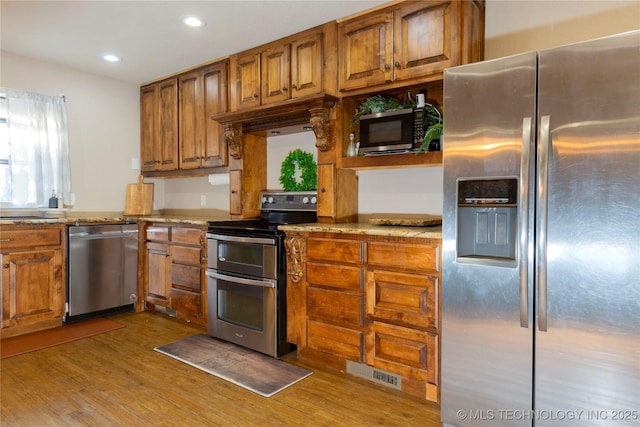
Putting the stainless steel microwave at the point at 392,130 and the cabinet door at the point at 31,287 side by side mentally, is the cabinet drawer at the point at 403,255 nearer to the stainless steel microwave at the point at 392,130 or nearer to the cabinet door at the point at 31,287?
the stainless steel microwave at the point at 392,130

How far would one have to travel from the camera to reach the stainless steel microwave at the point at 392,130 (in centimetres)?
248

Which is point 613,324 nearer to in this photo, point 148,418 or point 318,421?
point 318,421

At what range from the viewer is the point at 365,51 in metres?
2.71

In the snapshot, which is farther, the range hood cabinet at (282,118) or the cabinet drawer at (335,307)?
the range hood cabinet at (282,118)

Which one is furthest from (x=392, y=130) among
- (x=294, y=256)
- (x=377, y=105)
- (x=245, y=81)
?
(x=245, y=81)

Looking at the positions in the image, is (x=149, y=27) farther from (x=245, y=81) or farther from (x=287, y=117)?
(x=287, y=117)

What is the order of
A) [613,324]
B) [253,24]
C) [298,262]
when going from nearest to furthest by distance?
[613,324], [298,262], [253,24]

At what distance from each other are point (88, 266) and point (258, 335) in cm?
191

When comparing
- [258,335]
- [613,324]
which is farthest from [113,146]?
[613,324]

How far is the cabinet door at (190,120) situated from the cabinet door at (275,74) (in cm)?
91

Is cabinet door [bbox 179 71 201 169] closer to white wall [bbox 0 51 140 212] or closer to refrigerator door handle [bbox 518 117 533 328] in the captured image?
white wall [bbox 0 51 140 212]

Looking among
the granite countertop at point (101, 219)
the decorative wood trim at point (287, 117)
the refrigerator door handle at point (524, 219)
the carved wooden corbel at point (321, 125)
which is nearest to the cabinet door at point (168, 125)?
the granite countertop at point (101, 219)

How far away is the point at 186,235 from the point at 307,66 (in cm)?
183

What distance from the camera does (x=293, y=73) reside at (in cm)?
311
